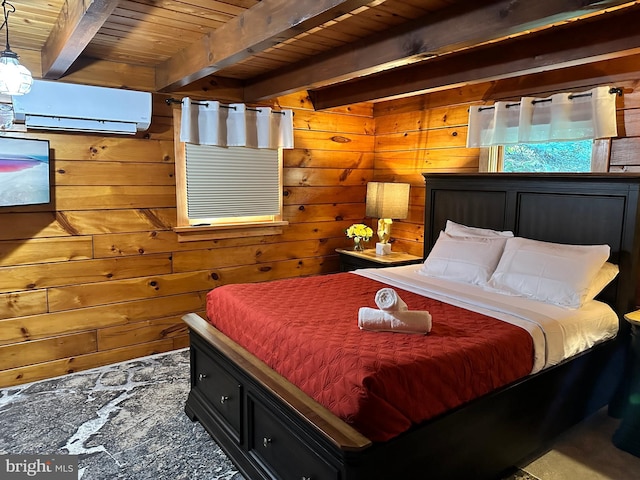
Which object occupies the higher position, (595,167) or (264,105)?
(264,105)

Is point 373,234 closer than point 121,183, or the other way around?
point 121,183

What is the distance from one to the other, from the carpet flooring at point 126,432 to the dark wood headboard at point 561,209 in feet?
3.61

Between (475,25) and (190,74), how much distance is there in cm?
180

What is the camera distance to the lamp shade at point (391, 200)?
13.8 feet

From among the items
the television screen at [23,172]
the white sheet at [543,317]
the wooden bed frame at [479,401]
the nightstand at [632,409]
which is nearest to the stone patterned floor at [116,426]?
the wooden bed frame at [479,401]

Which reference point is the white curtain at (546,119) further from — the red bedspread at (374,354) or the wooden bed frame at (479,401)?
the red bedspread at (374,354)

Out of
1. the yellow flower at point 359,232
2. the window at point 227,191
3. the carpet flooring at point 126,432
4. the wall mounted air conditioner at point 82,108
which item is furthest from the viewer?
the yellow flower at point 359,232

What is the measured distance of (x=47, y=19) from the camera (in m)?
2.50

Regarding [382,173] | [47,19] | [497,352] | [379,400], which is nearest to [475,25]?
[497,352]

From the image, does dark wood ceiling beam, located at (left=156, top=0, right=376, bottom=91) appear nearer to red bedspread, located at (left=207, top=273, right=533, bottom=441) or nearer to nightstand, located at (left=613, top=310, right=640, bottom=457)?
red bedspread, located at (left=207, top=273, right=533, bottom=441)

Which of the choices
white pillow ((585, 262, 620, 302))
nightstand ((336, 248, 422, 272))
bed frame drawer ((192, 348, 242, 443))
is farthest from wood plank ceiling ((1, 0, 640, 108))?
bed frame drawer ((192, 348, 242, 443))

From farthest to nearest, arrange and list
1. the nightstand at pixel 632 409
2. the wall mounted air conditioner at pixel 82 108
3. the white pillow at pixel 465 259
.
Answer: the white pillow at pixel 465 259 → the wall mounted air conditioner at pixel 82 108 → the nightstand at pixel 632 409

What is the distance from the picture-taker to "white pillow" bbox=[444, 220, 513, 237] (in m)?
3.41

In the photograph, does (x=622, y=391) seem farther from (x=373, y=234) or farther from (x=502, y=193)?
(x=373, y=234)
